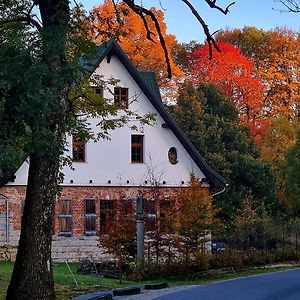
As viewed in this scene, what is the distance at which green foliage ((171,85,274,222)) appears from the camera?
45.4 meters

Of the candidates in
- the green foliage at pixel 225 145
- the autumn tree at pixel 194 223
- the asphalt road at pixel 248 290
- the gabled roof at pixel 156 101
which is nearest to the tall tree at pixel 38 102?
the asphalt road at pixel 248 290

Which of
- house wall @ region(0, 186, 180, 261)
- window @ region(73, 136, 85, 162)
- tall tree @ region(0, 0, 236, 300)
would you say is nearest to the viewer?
tall tree @ region(0, 0, 236, 300)

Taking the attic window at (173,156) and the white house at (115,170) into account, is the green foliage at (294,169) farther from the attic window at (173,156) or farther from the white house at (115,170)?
the attic window at (173,156)

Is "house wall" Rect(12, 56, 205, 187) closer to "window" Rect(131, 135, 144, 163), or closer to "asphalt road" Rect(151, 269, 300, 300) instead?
"window" Rect(131, 135, 144, 163)

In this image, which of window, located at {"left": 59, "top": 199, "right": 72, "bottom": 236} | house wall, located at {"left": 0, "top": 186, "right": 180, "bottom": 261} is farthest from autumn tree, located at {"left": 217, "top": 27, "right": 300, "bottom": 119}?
window, located at {"left": 59, "top": 199, "right": 72, "bottom": 236}

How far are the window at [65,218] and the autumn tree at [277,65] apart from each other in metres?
21.7

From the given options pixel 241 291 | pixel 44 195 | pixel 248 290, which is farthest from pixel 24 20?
pixel 248 290

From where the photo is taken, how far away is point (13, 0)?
1725 cm

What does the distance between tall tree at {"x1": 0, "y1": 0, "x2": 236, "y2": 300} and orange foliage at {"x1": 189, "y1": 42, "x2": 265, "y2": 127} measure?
118ft

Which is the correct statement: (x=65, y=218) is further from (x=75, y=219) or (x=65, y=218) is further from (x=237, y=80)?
(x=237, y=80)

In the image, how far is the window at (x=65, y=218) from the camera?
1464 inches

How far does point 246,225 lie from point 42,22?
25.1m

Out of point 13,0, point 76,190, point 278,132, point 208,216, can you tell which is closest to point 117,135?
point 76,190

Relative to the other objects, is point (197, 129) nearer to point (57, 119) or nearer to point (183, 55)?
point (183, 55)
